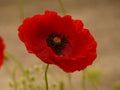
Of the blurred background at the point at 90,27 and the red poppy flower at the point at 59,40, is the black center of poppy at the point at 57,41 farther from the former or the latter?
the blurred background at the point at 90,27

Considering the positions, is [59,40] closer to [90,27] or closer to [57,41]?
[57,41]

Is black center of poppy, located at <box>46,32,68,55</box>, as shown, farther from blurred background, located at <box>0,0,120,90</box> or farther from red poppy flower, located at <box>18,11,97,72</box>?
blurred background, located at <box>0,0,120,90</box>

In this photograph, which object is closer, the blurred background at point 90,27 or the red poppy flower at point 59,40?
the red poppy flower at point 59,40

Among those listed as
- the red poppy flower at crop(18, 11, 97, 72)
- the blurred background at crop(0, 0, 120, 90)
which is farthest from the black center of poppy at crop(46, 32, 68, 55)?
the blurred background at crop(0, 0, 120, 90)

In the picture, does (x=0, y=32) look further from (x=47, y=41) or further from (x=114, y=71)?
(x=47, y=41)

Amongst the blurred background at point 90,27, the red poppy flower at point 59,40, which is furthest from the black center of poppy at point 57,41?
the blurred background at point 90,27

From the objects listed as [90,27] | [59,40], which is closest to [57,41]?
[59,40]
